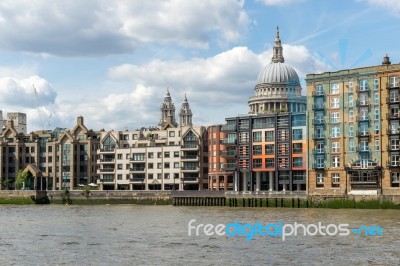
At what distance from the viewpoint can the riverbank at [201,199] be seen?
126 metres

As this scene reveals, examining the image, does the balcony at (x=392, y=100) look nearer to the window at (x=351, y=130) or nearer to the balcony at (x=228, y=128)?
the window at (x=351, y=130)

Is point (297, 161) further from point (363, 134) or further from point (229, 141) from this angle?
point (363, 134)

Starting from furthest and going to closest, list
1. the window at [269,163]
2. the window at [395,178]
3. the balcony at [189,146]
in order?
the balcony at [189,146] < the window at [269,163] < the window at [395,178]

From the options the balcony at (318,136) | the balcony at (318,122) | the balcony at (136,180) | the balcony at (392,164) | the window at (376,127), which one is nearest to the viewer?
the balcony at (392,164)

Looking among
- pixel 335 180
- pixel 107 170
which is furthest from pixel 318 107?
pixel 107 170

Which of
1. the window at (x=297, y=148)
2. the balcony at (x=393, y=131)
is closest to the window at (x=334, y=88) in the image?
the balcony at (x=393, y=131)

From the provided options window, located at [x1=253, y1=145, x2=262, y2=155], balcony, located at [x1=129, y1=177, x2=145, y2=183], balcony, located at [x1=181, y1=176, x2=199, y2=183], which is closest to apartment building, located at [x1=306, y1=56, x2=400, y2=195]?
window, located at [x1=253, y1=145, x2=262, y2=155]

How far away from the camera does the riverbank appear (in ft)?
415

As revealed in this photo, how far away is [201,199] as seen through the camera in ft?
491

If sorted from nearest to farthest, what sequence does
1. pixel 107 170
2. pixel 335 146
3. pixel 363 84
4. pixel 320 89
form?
pixel 363 84, pixel 335 146, pixel 320 89, pixel 107 170

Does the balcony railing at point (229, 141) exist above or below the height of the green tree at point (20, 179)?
above

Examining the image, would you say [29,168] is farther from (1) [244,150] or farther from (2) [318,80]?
(2) [318,80]

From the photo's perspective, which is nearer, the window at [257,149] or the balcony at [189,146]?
the window at [257,149]

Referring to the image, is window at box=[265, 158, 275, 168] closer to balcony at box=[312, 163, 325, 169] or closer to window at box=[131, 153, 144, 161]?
→ balcony at box=[312, 163, 325, 169]
